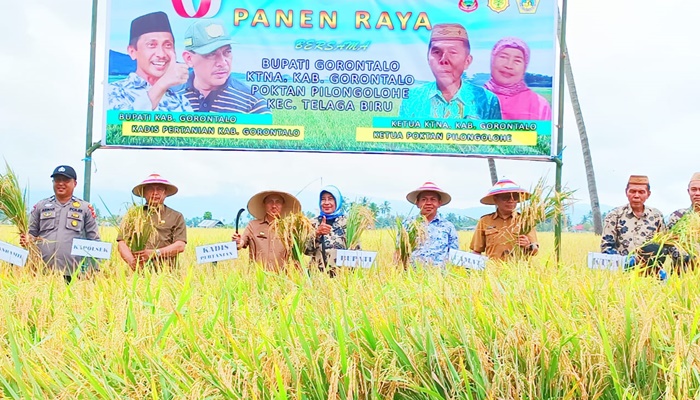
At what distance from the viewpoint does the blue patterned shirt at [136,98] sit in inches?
268

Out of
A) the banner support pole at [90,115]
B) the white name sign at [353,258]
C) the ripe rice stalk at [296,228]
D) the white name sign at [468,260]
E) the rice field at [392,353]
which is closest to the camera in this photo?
the rice field at [392,353]

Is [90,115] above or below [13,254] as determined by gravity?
above

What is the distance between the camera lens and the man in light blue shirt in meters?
6.73

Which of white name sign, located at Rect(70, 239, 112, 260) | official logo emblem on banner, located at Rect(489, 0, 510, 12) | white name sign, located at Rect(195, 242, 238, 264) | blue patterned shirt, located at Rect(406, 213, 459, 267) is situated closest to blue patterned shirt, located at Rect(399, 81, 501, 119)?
official logo emblem on banner, located at Rect(489, 0, 510, 12)

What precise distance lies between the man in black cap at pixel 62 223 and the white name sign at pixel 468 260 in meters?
3.01

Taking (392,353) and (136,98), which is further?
(136,98)

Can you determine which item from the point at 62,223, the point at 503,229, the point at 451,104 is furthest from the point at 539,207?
the point at 62,223

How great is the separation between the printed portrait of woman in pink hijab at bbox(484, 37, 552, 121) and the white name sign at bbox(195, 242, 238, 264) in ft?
11.0

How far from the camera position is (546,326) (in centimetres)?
248

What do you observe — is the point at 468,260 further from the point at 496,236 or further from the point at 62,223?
the point at 62,223

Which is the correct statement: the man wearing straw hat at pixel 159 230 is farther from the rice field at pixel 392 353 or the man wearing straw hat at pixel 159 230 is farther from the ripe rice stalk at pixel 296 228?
the rice field at pixel 392 353

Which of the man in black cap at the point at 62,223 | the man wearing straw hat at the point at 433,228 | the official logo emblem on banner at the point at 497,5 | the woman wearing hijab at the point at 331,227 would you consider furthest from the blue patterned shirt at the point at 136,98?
the official logo emblem on banner at the point at 497,5

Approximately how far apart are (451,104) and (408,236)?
7.42ft

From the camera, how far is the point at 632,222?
17.4ft
